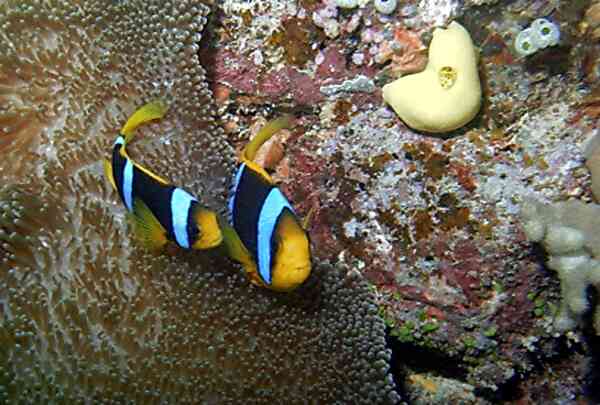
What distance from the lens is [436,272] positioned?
2.33 metres

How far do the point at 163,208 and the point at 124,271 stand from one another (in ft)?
1.79

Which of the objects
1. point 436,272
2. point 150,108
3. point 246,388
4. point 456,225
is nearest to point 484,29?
point 456,225

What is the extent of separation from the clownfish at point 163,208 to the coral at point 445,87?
104 cm

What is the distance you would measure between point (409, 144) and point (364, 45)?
51cm

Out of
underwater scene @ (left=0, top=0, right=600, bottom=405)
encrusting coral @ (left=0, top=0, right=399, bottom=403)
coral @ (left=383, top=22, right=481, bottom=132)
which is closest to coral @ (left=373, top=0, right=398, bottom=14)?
underwater scene @ (left=0, top=0, right=600, bottom=405)

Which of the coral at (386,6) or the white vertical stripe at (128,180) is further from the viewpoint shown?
the coral at (386,6)

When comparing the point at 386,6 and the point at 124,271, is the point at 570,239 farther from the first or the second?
the point at 124,271

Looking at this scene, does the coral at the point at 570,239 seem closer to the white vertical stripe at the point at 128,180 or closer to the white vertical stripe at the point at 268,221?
the white vertical stripe at the point at 268,221

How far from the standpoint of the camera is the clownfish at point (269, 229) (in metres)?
1.55

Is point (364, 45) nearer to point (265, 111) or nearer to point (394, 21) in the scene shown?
point (394, 21)

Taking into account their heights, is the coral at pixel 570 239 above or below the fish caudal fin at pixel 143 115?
below

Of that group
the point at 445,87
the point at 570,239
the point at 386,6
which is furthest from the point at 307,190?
the point at 570,239

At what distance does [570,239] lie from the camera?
2.14m

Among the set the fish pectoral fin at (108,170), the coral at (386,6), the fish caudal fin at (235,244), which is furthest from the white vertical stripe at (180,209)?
the coral at (386,6)
